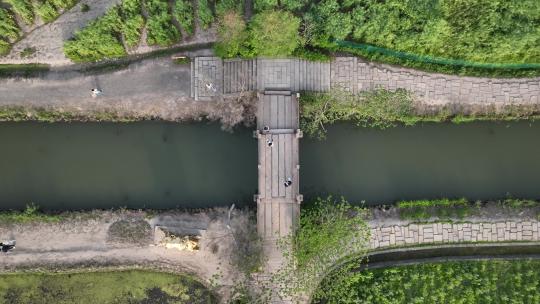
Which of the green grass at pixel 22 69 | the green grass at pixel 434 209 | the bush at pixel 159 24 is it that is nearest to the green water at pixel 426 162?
the green grass at pixel 434 209

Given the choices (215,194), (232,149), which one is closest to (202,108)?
(232,149)

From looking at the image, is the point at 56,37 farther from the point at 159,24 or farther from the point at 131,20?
the point at 159,24

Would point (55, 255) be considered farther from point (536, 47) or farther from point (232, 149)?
point (536, 47)

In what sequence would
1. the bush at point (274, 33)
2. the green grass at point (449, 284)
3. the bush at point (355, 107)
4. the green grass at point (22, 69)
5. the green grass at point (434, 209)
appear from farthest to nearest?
the green grass at point (22, 69)
the bush at point (355, 107)
the green grass at point (434, 209)
the green grass at point (449, 284)
the bush at point (274, 33)

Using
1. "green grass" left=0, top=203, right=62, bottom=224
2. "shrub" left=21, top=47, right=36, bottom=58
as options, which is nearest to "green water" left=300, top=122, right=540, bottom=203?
"green grass" left=0, top=203, right=62, bottom=224

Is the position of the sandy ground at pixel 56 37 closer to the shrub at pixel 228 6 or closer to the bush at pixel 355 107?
the shrub at pixel 228 6

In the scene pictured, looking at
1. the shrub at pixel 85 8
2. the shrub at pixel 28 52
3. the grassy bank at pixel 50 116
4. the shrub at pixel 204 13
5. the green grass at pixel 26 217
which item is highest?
the shrub at pixel 85 8
